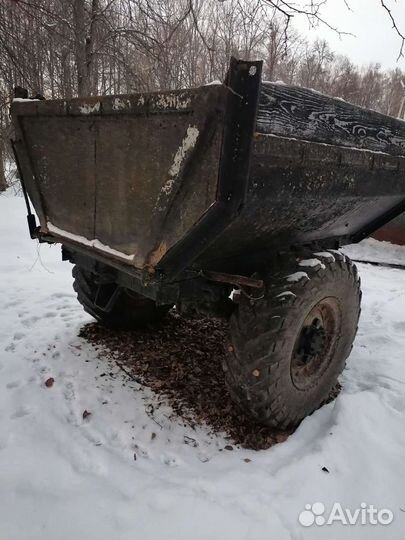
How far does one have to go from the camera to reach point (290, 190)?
6.44 ft

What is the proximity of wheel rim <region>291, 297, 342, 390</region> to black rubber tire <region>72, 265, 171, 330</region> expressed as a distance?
139 centimetres

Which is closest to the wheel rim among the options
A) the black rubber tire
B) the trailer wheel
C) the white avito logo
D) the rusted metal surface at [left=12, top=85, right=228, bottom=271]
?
the trailer wheel

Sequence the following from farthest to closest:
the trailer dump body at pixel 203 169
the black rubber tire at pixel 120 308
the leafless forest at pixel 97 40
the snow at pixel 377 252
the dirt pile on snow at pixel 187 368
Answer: the snow at pixel 377 252
the leafless forest at pixel 97 40
the black rubber tire at pixel 120 308
the dirt pile on snow at pixel 187 368
the trailer dump body at pixel 203 169

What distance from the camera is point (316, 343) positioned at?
2564 millimetres

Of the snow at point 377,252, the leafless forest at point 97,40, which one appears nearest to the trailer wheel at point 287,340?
the leafless forest at point 97,40

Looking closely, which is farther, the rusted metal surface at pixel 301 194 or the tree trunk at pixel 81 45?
the tree trunk at pixel 81 45

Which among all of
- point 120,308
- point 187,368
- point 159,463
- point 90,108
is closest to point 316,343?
point 187,368

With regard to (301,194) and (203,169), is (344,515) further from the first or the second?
(203,169)

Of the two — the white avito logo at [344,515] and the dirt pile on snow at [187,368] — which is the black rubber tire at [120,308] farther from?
the white avito logo at [344,515]

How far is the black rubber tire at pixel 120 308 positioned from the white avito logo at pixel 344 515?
196cm

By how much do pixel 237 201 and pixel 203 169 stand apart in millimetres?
187

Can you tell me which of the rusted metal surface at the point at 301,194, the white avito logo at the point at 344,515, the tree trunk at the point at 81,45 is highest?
the tree trunk at the point at 81,45

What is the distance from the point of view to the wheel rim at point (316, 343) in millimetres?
2564

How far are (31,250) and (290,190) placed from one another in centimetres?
561
